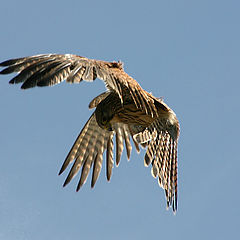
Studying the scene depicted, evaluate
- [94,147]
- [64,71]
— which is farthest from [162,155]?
[64,71]

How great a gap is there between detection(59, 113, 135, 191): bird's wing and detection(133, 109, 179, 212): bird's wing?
1191mm

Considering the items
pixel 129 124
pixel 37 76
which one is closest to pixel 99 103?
pixel 129 124

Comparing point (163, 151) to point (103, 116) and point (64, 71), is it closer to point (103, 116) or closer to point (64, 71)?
point (103, 116)

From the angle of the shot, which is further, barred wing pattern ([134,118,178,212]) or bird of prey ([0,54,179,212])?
barred wing pattern ([134,118,178,212])

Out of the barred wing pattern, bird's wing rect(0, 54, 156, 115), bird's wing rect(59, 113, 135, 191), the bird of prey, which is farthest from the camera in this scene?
bird's wing rect(59, 113, 135, 191)

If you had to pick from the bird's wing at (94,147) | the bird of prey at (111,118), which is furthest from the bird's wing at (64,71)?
the bird's wing at (94,147)

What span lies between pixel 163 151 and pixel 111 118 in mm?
947

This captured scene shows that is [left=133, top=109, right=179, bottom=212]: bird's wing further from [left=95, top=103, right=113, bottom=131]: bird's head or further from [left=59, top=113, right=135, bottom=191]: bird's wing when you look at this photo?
[left=59, top=113, right=135, bottom=191]: bird's wing

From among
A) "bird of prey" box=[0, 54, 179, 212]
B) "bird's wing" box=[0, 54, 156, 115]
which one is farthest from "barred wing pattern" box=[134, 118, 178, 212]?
→ "bird's wing" box=[0, 54, 156, 115]

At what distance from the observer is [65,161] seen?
10.6m

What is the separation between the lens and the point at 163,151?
9656mm

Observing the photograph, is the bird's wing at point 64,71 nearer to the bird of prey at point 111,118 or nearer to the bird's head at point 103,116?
the bird of prey at point 111,118

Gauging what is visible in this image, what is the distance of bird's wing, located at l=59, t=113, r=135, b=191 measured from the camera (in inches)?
418

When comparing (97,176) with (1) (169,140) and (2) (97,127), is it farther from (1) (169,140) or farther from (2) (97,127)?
(1) (169,140)
